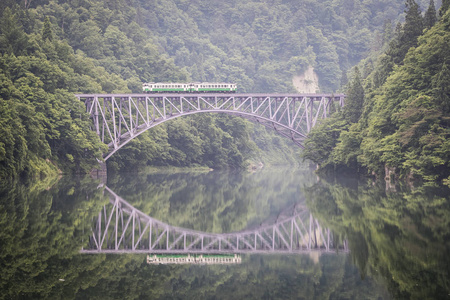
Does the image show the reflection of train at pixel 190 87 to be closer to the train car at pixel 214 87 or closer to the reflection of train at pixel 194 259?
the train car at pixel 214 87

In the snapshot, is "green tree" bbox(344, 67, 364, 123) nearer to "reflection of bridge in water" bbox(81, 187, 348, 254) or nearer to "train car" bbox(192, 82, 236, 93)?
"train car" bbox(192, 82, 236, 93)

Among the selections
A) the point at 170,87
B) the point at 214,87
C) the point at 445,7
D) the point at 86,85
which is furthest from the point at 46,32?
the point at 445,7

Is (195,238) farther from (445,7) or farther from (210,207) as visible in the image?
(445,7)

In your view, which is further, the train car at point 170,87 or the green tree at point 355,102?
the train car at point 170,87

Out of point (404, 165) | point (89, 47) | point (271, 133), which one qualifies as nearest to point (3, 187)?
point (404, 165)

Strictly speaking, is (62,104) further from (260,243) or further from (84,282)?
(84,282)

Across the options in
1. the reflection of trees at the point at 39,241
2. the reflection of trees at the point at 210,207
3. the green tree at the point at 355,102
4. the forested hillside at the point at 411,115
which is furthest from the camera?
the green tree at the point at 355,102

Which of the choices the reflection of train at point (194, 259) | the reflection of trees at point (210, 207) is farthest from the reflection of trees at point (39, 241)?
the reflection of trees at point (210, 207)
